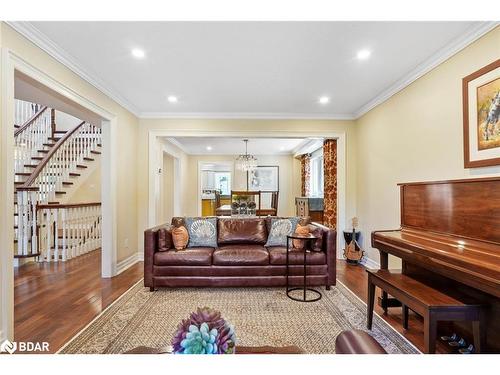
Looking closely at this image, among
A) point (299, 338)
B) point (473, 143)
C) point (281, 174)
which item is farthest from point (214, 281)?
point (281, 174)

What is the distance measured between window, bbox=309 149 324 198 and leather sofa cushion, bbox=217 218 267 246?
142 inches

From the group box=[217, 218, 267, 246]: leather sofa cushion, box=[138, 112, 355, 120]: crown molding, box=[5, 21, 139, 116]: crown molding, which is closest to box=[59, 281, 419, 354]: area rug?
box=[217, 218, 267, 246]: leather sofa cushion

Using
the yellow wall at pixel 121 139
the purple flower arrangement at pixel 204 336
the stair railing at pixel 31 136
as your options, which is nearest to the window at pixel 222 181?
the stair railing at pixel 31 136

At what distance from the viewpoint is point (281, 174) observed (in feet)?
29.8

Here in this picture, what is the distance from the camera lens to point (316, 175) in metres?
7.41

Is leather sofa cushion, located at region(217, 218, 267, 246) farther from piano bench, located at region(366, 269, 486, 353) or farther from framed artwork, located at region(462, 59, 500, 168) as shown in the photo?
framed artwork, located at region(462, 59, 500, 168)

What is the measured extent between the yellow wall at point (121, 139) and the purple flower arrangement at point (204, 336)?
104 inches

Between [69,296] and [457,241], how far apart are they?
3915 mm

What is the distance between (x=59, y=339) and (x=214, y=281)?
61.5 inches

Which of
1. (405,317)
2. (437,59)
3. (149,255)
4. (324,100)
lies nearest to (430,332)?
(405,317)

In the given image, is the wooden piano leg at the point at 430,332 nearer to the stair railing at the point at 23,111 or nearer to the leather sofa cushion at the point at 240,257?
the leather sofa cushion at the point at 240,257

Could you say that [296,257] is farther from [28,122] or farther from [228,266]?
[28,122]

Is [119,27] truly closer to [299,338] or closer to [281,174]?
[299,338]
